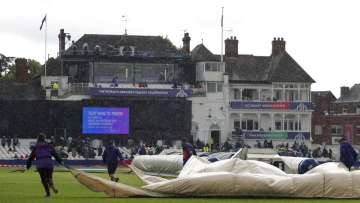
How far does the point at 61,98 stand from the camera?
314ft

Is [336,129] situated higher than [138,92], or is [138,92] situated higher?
[138,92]

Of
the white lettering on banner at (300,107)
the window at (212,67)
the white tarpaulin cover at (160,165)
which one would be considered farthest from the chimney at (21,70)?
the white tarpaulin cover at (160,165)

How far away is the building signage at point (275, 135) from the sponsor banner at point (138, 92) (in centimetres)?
822

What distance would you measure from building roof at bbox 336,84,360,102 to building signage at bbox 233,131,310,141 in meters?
24.7

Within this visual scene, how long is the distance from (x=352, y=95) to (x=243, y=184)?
103 meters

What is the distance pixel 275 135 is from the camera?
102125mm

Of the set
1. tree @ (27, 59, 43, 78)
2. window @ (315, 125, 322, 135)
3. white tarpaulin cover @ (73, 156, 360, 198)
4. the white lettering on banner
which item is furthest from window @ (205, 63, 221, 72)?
white tarpaulin cover @ (73, 156, 360, 198)

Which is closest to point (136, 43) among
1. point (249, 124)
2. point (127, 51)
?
point (127, 51)

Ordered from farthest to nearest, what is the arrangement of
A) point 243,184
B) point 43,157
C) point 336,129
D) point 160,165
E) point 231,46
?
point 336,129, point 231,46, point 160,165, point 243,184, point 43,157

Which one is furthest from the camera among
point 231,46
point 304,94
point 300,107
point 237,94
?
point 231,46

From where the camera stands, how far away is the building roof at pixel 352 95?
127 meters

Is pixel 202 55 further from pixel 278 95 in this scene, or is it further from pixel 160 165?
pixel 160 165

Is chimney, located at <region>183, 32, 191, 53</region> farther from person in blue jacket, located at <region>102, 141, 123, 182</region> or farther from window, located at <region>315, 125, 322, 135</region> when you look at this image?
person in blue jacket, located at <region>102, 141, 123, 182</region>

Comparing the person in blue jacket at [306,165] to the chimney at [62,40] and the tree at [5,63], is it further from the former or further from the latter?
the tree at [5,63]
